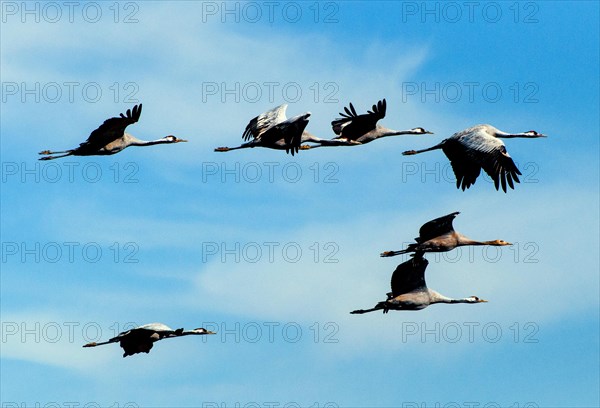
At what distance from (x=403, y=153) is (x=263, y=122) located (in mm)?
4394

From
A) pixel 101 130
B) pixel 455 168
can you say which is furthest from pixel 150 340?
pixel 455 168

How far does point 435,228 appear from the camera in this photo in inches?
1688

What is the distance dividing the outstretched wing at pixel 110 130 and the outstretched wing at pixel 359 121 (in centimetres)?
688

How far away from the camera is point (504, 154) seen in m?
41.2

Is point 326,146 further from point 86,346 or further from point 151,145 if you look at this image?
point 86,346

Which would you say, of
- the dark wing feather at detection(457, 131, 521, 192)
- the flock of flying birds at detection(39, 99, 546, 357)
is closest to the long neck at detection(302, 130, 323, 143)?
the flock of flying birds at detection(39, 99, 546, 357)

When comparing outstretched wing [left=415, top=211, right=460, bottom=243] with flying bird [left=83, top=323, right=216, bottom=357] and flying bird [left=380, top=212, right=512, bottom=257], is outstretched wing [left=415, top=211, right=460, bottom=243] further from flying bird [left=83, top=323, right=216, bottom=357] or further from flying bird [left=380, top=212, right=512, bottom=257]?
flying bird [left=83, top=323, right=216, bottom=357]

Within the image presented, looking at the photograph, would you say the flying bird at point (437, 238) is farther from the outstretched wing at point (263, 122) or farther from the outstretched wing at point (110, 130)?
the outstretched wing at point (110, 130)

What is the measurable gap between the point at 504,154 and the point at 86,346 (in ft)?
43.4

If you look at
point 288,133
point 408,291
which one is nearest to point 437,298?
point 408,291

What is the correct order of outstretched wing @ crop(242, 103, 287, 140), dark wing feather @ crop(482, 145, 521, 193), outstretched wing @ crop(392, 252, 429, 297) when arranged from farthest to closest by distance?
outstretched wing @ crop(242, 103, 287, 140)
outstretched wing @ crop(392, 252, 429, 297)
dark wing feather @ crop(482, 145, 521, 193)

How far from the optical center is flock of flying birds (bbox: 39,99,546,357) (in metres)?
41.9

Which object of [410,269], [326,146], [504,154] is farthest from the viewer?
[326,146]

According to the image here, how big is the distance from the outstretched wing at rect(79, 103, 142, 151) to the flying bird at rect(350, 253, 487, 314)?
8.57 metres
